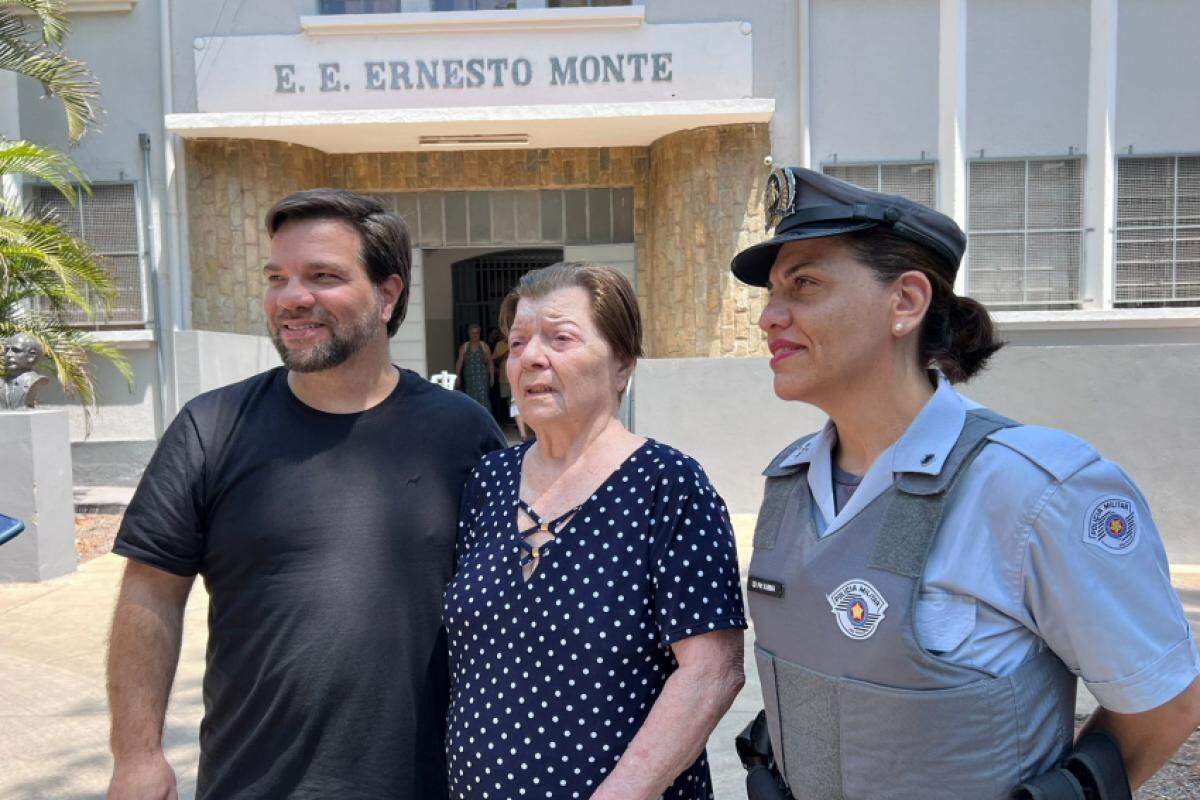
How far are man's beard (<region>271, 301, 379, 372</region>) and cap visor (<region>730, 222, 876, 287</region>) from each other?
82 cm

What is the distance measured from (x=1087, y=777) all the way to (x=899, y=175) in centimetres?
1037

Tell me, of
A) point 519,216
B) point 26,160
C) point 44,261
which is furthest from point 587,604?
point 519,216

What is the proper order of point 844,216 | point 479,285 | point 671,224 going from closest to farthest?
point 844,216
point 671,224
point 479,285

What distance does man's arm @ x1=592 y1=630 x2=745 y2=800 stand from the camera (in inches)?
69.2

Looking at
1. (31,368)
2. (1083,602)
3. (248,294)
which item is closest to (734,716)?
(1083,602)

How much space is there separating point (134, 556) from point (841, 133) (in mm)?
10072

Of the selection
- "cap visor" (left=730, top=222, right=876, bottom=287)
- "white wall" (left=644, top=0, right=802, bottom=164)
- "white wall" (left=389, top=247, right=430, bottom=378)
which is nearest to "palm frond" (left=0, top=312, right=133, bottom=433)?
"white wall" (left=389, top=247, right=430, bottom=378)

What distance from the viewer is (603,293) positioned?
204cm

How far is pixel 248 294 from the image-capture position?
37.6ft

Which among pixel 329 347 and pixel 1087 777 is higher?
pixel 329 347

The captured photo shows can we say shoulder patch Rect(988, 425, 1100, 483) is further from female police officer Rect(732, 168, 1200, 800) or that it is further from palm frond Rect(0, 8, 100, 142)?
palm frond Rect(0, 8, 100, 142)

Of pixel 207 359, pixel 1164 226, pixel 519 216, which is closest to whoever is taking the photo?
pixel 207 359

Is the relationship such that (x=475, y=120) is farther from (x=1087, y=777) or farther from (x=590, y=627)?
(x=1087, y=777)

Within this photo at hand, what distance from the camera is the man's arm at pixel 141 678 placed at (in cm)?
205
